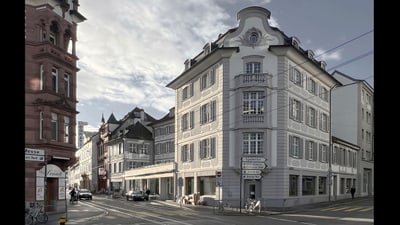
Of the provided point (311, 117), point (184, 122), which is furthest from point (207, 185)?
point (311, 117)

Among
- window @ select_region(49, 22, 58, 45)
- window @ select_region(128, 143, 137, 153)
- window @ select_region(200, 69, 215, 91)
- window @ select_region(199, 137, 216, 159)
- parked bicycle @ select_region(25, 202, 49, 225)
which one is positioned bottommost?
parked bicycle @ select_region(25, 202, 49, 225)

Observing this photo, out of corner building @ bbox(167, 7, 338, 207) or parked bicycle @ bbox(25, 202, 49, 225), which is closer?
parked bicycle @ bbox(25, 202, 49, 225)

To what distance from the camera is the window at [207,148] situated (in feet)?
134

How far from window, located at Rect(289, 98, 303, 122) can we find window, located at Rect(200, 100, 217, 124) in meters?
6.99

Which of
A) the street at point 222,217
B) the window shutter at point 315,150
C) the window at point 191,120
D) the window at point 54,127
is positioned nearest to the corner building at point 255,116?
the window shutter at point 315,150

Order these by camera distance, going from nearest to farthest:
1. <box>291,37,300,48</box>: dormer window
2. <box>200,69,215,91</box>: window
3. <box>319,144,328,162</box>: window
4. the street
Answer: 1. the street
2. <box>291,37,300,48</box>: dormer window
3. <box>200,69,215,91</box>: window
4. <box>319,144,328,162</box>: window

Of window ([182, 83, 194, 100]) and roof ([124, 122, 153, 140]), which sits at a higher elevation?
window ([182, 83, 194, 100])

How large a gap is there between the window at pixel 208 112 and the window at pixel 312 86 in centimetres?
1039

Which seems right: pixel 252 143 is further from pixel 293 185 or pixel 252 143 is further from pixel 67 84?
pixel 67 84

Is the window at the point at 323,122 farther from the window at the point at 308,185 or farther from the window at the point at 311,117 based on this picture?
the window at the point at 308,185

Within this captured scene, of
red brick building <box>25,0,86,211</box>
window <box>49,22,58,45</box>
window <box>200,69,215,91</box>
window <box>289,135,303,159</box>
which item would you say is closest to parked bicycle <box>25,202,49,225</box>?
red brick building <box>25,0,86,211</box>

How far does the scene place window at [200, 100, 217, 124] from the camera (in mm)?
41525

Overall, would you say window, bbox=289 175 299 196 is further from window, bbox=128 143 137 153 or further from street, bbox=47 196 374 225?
window, bbox=128 143 137 153

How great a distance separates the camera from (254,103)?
3847cm
